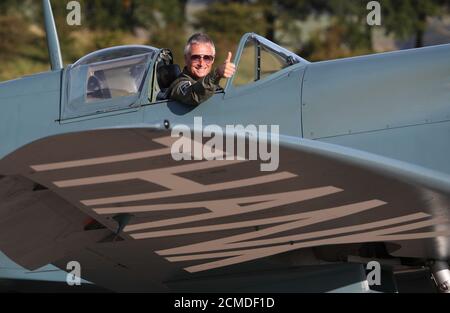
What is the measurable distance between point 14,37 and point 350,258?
18.0m

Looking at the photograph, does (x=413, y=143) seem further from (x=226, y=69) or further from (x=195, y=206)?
(x=195, y=206)

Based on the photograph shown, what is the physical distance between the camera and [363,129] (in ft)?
17.7

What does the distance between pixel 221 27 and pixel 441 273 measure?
59.7 ft

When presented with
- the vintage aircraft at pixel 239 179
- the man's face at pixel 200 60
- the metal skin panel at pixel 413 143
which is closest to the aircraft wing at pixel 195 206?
the vintage aircraft at pixel 239 179

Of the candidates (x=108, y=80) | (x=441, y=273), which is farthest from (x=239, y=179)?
(x=441, y=273)

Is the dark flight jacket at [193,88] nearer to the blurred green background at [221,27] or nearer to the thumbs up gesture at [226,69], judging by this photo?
the thumbs up gesture at [226,69]

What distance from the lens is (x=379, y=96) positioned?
5.46 m

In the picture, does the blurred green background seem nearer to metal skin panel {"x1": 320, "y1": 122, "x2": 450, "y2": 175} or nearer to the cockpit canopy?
the cockpit canopy

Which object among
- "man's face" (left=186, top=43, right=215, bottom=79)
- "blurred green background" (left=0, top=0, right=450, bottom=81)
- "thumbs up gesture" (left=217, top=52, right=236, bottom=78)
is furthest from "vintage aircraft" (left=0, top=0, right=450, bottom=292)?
"blurred green background" (left=0, top=0, right=450, bottom=81)

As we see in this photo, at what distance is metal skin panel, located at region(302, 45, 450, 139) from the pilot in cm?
57

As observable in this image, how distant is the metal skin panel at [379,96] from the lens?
212 inches

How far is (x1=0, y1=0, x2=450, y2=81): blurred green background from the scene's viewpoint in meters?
22.0

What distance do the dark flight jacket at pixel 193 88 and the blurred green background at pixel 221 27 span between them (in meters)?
15.5

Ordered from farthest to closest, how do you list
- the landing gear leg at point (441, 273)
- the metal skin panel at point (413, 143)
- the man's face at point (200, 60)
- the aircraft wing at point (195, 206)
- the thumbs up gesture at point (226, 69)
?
the landing gear leg at point (441, 273) → the man's face at point (200, 60) → the metal skin panel at point (413, 143) → the thumbs up gesture at point (226, 69) → the aircraft wing at point (195, 206)
